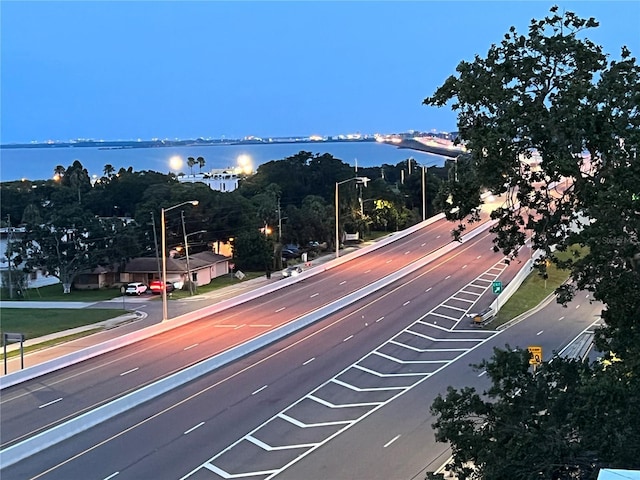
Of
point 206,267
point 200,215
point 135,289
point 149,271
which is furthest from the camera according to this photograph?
point 200,215

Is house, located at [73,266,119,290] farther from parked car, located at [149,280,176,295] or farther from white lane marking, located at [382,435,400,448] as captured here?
white lane marking, located at [382,435,400,448]

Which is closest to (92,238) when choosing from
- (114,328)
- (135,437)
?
(114,328)

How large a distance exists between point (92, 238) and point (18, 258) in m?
5.74

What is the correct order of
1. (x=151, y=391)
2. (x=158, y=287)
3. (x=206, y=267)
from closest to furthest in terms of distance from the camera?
(x=151, y=391)
(x=158, y=287)
(x=206, y=267)

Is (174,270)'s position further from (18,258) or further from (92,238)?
(18,258)

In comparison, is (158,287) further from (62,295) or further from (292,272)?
(292,272)

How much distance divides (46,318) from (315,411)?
88.3 feet

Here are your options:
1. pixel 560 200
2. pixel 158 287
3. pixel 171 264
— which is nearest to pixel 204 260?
pixel 171 264

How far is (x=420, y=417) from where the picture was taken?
25.3 meters

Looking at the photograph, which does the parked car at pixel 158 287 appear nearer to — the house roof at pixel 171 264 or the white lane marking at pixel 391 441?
the house roof at pixel 171 264

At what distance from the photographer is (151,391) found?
27828mm

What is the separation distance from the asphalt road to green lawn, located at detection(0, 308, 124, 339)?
14.6 metres

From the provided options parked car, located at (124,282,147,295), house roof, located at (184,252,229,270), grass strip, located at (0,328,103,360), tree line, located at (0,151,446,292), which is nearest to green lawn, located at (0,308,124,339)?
grass strip, located at (0,328,103,360)

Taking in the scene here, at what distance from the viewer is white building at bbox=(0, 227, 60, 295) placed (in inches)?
2256
